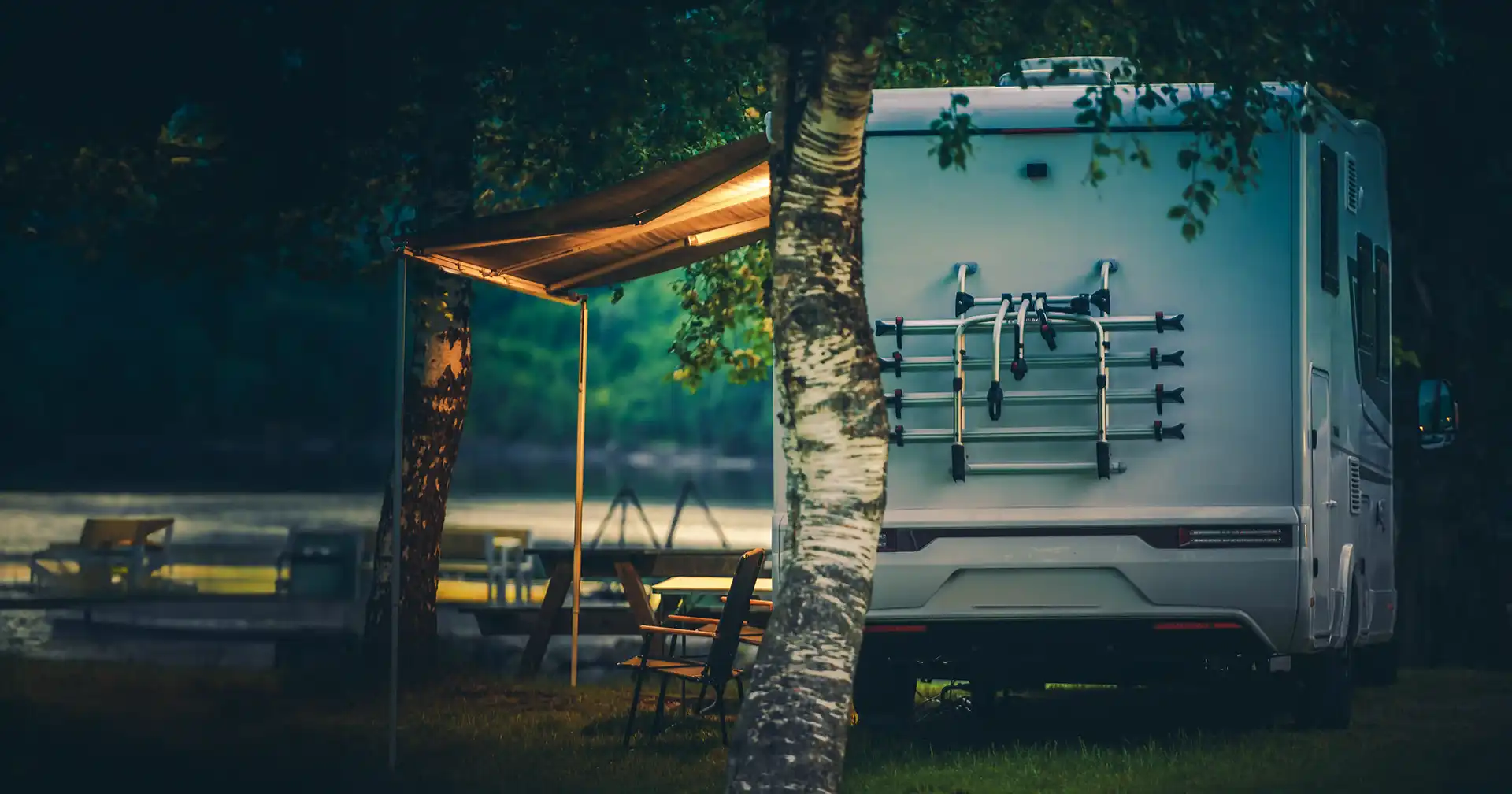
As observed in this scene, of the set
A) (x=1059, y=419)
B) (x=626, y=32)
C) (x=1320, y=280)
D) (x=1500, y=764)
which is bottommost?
(x=1500, y=764)

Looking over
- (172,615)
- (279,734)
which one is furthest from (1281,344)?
(172,615)

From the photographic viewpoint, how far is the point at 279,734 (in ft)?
35.8

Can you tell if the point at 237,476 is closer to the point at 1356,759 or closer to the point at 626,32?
the point at 626,32

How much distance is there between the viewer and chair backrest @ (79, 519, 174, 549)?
24819mm

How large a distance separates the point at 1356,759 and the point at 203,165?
863 centimetres

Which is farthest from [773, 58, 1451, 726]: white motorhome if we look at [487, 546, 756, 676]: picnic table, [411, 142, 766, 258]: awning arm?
[487, 546, 756, 676]: picnic table

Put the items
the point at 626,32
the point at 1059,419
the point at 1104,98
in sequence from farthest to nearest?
the point at 626,32 < the point at 1059,419 < the point at 1104,98

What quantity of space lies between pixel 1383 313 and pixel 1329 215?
90.0 inches

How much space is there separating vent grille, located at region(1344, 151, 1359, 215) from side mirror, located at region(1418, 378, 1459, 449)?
1578mm

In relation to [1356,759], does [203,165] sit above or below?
above

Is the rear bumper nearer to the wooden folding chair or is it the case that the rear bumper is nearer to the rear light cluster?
the rear light cluster

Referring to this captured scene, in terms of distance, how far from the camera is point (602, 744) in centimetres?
1071

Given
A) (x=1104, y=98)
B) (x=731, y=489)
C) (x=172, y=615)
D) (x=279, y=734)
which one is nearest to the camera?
(x=1104, y=98)

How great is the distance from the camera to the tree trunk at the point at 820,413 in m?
7.47
